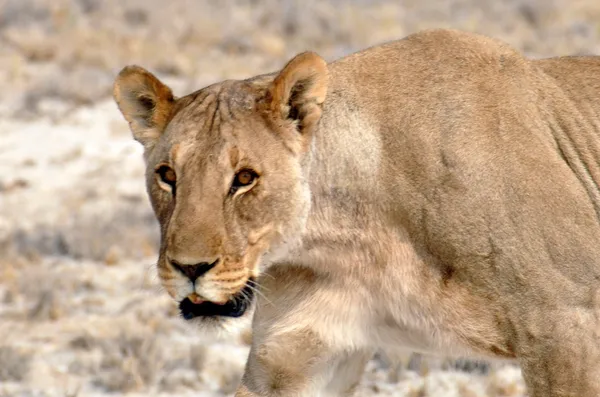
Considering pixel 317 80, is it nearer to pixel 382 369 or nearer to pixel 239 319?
pixel 239 319

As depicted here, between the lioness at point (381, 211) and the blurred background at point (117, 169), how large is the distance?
0.41 meters

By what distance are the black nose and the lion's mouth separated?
0.17 m

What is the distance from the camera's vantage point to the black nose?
145 inches

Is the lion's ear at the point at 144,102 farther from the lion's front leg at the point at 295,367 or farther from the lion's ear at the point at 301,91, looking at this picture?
the lion's front leg at the point at 295,367

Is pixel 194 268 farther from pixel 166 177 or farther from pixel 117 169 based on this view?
pixel 117 169

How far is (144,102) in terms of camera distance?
13.9 ft

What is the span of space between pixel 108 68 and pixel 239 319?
789cm

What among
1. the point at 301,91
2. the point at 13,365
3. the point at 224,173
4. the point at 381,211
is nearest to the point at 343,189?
the point at 381,211

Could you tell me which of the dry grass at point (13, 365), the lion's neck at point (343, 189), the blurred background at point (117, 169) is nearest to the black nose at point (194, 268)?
the blurred background at point (117, 169)

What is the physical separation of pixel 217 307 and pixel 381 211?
62cm

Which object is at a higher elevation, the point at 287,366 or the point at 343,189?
the point at 343,189

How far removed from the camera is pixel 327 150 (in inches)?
164

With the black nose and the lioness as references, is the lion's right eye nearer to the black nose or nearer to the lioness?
the lioness

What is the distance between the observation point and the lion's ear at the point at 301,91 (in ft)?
13.0
